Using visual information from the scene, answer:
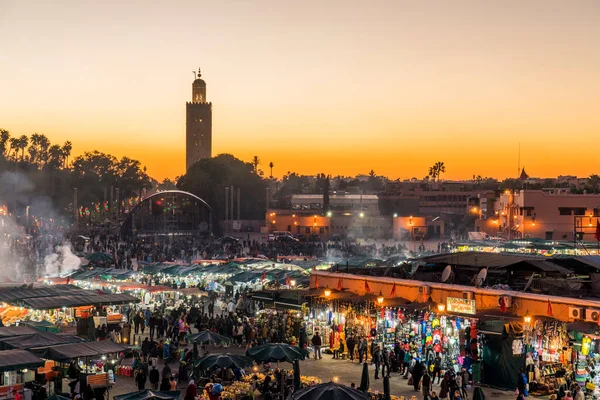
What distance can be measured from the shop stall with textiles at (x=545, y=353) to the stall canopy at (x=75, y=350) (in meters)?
10.3

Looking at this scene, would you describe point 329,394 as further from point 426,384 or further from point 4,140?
point 4,140

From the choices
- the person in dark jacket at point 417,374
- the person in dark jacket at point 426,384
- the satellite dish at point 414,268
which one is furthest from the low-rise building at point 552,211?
the person in dark jacket at point 426,384

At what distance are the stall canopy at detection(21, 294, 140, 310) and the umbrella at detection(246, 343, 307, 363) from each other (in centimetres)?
859

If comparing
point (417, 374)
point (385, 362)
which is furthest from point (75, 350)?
point (417, 374)

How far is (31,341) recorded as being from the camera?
68.2 ft

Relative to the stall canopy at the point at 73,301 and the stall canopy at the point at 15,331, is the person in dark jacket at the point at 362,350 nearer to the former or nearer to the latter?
the stall canopy at the point at 73,301

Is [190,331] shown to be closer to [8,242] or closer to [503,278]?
[503,278]

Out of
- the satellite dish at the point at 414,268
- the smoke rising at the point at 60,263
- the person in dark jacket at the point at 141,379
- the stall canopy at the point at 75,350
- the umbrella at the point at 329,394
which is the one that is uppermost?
the satellite dish at the point at 414,268

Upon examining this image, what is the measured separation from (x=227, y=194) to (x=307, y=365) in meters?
89.4

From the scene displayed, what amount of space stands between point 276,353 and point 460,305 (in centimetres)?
561

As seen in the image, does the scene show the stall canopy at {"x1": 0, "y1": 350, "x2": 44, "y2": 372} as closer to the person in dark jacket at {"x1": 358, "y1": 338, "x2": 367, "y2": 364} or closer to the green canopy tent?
the person in dark jacket at {"x1": 358, "y1": 338, "x2": 367, "y2": 364}

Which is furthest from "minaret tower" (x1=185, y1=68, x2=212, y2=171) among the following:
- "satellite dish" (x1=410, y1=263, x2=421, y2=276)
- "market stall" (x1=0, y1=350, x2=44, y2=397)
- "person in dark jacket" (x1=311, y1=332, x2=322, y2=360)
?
"market stall" (x1=0, y1=350, x2=44, y2=397)

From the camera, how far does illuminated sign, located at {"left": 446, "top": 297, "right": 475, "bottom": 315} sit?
910 inches

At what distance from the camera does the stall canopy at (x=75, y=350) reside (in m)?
19.9
